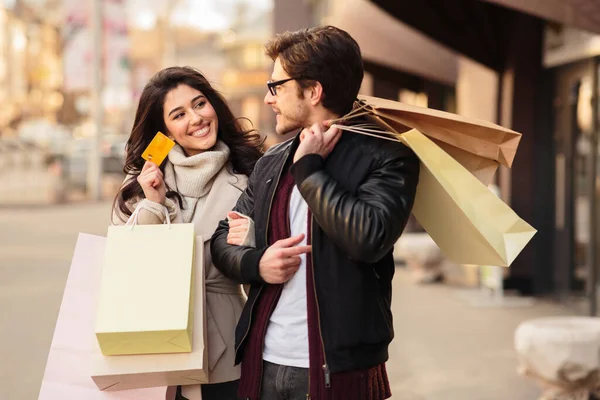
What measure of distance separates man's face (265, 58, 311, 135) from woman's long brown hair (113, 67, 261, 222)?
27.8 inches

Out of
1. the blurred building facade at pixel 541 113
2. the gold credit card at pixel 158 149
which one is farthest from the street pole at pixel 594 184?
the gold credit card at pixel 158 149

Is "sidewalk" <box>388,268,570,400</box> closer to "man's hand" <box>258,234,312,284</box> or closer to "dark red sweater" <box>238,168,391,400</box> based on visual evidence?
"dark red sweater" <box>238,168,391,400</box>

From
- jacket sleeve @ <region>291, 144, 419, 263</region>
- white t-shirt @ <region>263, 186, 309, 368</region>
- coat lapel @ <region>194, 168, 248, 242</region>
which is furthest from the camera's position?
coat lapel @ <region>194, 168, 248, 242</region>

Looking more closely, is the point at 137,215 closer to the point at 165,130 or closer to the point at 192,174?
the point at 192,174

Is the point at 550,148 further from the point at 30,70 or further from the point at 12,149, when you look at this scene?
the point at 30,70

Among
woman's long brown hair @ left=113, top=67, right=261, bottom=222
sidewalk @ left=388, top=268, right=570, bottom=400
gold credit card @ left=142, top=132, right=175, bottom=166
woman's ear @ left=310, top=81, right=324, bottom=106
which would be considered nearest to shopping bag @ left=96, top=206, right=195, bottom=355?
gold credit card @ left=142, top=132, right=175, bottom=166

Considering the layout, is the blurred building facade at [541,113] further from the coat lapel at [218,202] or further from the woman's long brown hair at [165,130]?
the coat lapel at [218,202]

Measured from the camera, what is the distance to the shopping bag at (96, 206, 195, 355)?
9.51ft

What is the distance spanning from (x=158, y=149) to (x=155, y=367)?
0.78 meters

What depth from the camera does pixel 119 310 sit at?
115 inches

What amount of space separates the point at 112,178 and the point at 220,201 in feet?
96.3

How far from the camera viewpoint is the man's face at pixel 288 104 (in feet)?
9.51

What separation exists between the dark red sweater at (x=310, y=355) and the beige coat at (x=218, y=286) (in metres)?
0.30

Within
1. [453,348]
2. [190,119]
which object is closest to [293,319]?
[190,119]
